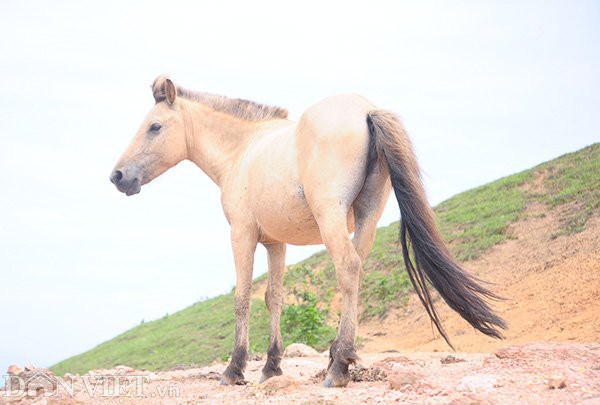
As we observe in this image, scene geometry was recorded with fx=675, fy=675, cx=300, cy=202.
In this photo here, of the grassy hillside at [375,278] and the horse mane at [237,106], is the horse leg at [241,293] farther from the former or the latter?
the grassy hillside at [375,278]

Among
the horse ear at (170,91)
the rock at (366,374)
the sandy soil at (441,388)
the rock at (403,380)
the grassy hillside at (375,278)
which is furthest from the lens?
the grassy hillside at (375,278)

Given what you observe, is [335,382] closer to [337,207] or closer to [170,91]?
[337,207]

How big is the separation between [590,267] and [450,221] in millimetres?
6436

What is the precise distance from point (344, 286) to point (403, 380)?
3.11 feet

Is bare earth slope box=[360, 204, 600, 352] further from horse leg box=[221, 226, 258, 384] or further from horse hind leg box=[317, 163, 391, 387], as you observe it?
horse hind leg box=[317, 163, 391, 387]

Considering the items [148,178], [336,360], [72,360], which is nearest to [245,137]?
[148,178]

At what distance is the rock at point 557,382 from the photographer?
14.9 ft

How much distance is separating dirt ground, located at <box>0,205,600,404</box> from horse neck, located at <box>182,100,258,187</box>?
2.43 metres

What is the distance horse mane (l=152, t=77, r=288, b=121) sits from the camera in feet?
25.6

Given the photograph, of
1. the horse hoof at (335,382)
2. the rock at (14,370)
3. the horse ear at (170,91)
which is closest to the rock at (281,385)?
the horse hoof at (335,382)

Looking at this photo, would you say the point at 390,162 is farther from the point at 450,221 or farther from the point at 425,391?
the point at 450,221

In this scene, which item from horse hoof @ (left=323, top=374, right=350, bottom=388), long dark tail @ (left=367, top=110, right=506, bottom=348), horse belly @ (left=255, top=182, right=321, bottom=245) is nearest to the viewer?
horse hoof @ (left=323, top=374, right=350, bottom=388)

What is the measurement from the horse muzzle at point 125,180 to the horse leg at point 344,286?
Answer: 3.09 meters

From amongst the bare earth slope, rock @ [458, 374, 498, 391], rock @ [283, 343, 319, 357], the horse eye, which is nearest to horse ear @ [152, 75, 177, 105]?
the horse eye
